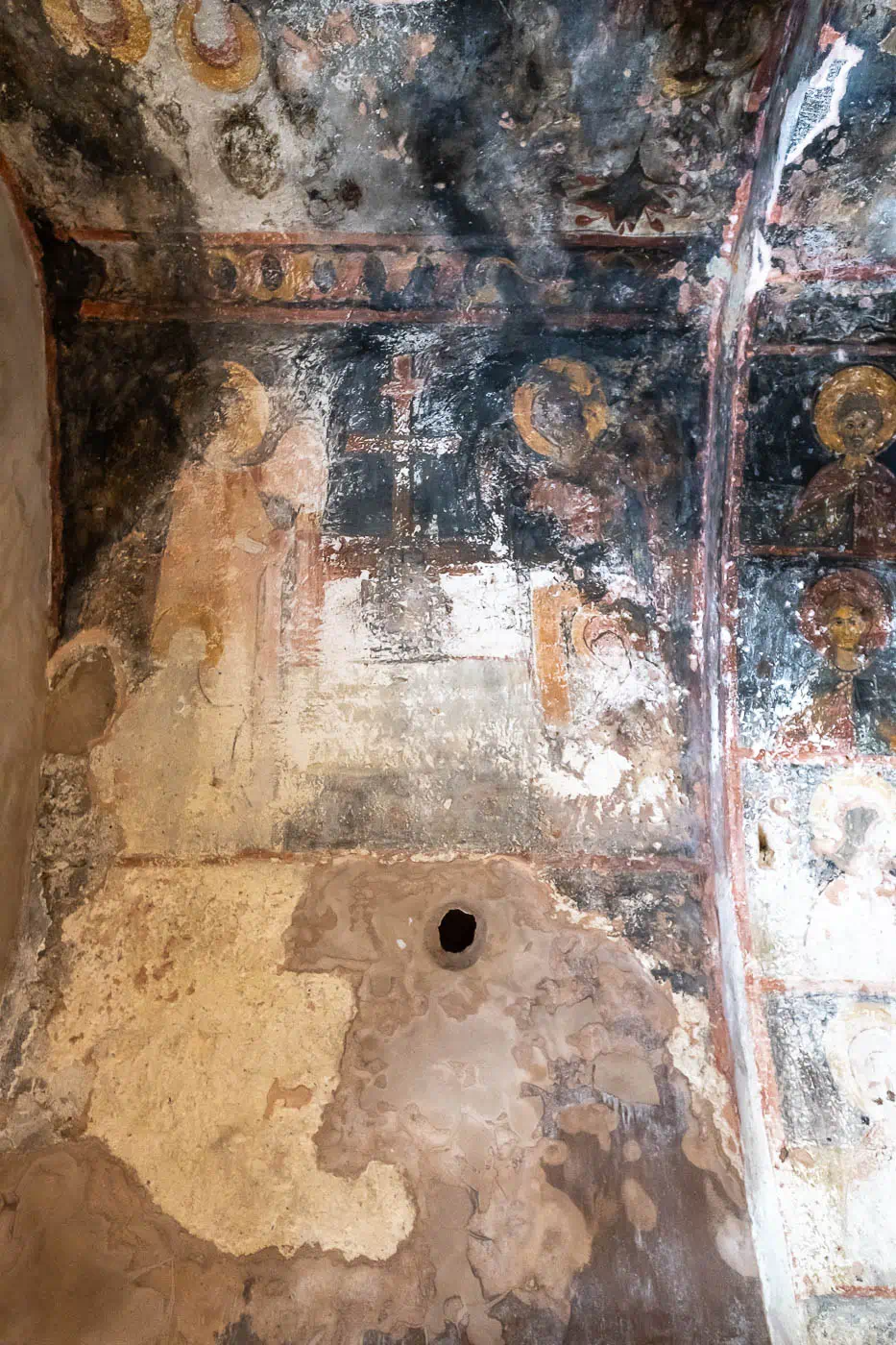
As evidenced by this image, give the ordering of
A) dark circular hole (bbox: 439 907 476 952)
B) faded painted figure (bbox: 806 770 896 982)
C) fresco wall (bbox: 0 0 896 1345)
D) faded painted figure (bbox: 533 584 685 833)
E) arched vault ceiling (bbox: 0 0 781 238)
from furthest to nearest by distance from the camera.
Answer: faded painted figure (bbox: 533 584 685 833) < dark circular hole (bbox: 439 907 476 952) < faded painted figure (bbox: 806 770 896 982) < fresco wall (bbox: 0 0 896 1345) < arched vault ceiling (bbox: 0 0 781 238)

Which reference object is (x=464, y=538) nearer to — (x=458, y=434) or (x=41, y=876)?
(x=458, y=434)

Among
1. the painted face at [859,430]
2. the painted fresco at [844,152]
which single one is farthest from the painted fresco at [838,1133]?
the painted fresco at [844,152]

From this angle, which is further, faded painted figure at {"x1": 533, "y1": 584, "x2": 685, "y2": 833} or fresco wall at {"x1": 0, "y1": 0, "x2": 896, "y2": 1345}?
faded painted figure at {"x1": 533, "y1": 584, "x2": 685, "y2": 833}

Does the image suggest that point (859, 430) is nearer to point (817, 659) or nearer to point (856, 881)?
point (817, 659)

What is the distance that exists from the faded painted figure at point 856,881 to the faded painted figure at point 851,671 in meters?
0.19

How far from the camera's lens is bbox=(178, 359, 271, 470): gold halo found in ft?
14.5

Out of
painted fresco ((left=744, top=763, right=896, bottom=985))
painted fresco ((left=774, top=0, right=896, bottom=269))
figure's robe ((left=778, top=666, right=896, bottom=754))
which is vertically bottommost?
painted fresco ((left=744, top=763, right=896, bottom=985))

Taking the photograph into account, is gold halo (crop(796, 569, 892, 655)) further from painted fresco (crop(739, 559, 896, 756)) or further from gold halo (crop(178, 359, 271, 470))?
gold halo (crop(178, 359, 271, 470))

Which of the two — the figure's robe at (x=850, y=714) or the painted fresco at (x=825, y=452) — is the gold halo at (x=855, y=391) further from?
the figure's robe at (x=850, y=714)

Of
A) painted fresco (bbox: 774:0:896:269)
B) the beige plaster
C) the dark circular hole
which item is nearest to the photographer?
painted fresco (bbox: 774:0:896:269)

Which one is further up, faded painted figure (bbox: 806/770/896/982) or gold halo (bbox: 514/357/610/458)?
gold halo (bbox: 514/357/610/458)

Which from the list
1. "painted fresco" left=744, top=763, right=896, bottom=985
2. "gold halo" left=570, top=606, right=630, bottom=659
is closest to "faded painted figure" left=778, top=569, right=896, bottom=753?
"painted fresco" left=744, top=763, right=896, bottom=985

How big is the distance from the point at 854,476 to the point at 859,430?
202 mm

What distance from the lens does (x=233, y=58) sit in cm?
361
